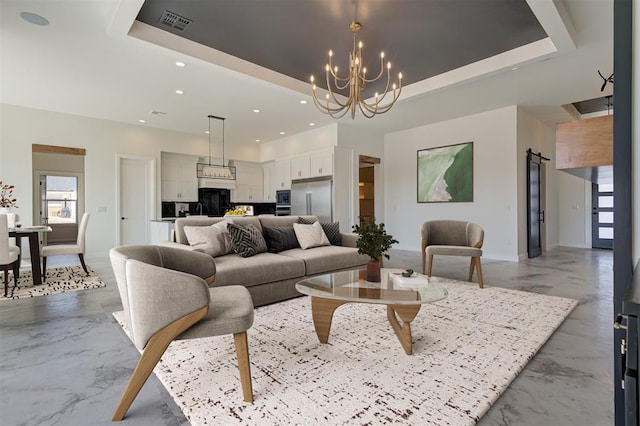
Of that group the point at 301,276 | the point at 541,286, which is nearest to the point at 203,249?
the point at 301,276

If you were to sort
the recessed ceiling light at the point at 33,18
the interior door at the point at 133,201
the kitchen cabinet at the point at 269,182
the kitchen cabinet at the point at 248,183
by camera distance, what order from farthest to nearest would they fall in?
the kitchen cabinet at the point at 269,182, the kitchen cabinet at the point at 248,183, the interior door at the point at 133,201, the recessed ceiling light at the point at 33,18

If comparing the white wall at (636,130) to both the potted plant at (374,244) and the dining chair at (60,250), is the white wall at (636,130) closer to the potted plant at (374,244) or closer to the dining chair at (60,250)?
the potted plant at (374,244)

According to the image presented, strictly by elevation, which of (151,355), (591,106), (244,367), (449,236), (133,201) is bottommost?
(244,367)

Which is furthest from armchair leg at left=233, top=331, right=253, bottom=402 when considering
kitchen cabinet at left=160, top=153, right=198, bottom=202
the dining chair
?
kitchen cabinet at left=160, top=153, right=198, bottom=202

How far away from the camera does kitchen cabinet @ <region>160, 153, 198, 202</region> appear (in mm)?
7484

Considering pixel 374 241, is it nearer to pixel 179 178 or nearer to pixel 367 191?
pixel 367 191

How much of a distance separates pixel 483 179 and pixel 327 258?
13.8 ft

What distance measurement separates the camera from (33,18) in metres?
3.05

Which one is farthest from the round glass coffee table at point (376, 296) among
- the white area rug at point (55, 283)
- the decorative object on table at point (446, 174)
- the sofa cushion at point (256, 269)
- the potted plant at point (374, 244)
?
the decorative object on table at point (446, 174)

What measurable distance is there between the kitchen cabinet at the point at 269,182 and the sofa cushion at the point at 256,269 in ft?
18.3

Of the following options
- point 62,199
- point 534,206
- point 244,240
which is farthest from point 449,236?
point 62,199

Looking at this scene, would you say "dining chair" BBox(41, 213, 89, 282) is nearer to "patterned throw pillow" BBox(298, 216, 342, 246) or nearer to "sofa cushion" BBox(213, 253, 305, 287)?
"sofa cushion" BBox(213, 253, 305, 287)

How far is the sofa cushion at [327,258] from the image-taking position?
3484 millimetres

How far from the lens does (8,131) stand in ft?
18.2
